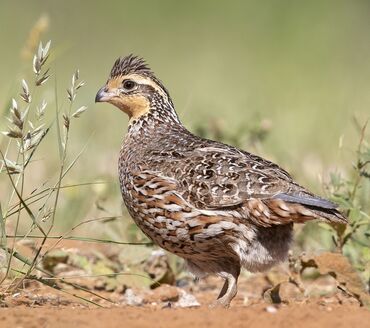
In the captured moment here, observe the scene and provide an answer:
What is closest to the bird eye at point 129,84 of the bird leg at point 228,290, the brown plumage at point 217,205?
the brown plumage at point 217,205

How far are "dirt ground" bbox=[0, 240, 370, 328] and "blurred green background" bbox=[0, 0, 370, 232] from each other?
0.84 metres

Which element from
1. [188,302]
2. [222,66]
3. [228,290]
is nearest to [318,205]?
[228,290]

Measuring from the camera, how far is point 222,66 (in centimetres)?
1612

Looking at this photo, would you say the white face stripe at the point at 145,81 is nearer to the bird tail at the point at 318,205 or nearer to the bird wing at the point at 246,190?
the bird wing at the point at 246,190

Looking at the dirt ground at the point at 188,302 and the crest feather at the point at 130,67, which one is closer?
the dirt ground at the point at 188,302

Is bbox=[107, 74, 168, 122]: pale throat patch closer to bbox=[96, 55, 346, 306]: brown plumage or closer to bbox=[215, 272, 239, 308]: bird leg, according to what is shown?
bbox=[96, 55, 346, 306]: brown plumage

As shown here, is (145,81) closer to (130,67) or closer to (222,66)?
(130,67)

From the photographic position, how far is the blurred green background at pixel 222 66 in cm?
892

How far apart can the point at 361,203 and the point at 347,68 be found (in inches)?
329

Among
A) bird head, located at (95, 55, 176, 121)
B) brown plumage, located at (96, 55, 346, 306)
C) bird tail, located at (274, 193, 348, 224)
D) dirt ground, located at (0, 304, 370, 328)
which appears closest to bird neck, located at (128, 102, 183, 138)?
bird head, located at (95, 55, 176, 121)

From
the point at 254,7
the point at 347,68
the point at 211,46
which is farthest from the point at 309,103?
the point at 254,7

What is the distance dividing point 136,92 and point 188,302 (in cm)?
149

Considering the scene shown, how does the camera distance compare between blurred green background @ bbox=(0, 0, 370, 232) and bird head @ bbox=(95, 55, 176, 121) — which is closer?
bird head @ bbox=(95, 55, 176, 121)

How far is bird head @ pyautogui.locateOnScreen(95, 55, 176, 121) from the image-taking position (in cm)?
696
